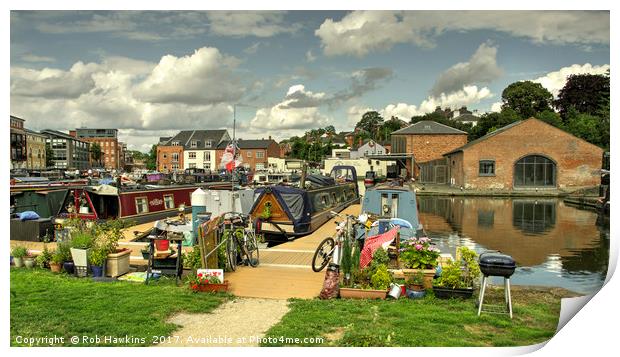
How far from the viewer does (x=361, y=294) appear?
7.14 m

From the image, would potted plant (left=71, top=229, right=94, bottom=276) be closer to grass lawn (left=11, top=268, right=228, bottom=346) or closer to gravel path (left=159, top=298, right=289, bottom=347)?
grass lawn (left=11, top=268, right=228, bottom=346)

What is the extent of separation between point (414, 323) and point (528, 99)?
→ 59003mm

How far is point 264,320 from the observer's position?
6156mm

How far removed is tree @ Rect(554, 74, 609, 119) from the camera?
33653 millimetres

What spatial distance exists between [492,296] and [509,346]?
5.75 ft

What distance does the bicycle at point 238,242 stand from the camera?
877 cm

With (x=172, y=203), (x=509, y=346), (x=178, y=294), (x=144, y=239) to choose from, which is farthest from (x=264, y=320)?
(x=172, y=203)

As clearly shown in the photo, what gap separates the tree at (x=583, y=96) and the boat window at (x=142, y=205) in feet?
89.9

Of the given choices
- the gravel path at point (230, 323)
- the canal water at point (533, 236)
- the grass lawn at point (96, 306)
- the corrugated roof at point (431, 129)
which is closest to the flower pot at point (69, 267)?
the grass lawn at point (96, 306)

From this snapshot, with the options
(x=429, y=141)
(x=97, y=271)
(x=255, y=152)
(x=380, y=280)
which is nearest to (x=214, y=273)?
(x=97, y=271)

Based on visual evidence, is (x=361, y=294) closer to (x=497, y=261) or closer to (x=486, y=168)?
(x=497, y=261)

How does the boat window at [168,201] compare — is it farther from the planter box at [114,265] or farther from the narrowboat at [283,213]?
the planter box at [114,265]

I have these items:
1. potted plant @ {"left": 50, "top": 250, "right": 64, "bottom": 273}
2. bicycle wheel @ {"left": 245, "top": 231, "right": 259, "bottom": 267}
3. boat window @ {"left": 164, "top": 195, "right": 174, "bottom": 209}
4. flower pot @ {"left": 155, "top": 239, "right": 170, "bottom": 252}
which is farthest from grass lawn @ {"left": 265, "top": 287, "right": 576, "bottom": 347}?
boat window @ {"left": 164, "top": 195, "right": 174, "bottom": 209}

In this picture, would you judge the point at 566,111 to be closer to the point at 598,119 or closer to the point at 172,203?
the point at 598,119
